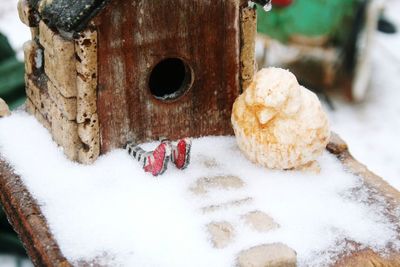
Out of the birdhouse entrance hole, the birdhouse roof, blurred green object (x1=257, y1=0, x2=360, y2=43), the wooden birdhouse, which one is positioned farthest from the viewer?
blurred green object (x1=257, y1=0, x2=360, y2=43)

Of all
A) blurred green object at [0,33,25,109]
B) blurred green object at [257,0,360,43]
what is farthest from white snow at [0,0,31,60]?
blurred green object at [257,0,360,43]

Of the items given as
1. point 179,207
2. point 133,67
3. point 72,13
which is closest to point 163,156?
point 179,207

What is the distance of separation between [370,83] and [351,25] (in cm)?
79

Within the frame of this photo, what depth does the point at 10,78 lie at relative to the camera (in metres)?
4.09

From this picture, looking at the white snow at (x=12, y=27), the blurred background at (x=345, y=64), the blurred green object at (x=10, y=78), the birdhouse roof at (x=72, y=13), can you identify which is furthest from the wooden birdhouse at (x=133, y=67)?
the white snow at (x=12, y=27)

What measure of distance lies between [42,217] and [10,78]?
2.05 m

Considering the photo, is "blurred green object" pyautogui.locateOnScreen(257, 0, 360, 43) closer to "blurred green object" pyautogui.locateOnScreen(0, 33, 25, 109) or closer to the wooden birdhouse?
"blurred green object" pyautogui.locateOnScreen(0, 33, 25, 109)

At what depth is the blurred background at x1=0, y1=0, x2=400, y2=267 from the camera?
554 cm

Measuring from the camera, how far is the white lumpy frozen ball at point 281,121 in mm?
2406

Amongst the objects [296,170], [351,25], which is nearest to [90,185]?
[296,170]

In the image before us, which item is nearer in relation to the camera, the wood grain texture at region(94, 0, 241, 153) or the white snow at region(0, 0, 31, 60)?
the wood grain texture at region(94, 0, 241, 153)

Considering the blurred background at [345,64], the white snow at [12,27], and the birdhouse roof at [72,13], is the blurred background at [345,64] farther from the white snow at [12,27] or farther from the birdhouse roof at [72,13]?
the birdhouse roof at [72,13]

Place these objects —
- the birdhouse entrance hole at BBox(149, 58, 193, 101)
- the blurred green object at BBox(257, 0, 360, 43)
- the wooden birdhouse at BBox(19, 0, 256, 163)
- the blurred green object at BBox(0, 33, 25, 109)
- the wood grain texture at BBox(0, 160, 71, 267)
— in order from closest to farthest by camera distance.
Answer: the wood grain texture at BBox(0, 160, 71, 267) → the wooden birdhouse at BBox(19, 0, 256, 163) → the birdhouse entrance hole at BBox(149, 58, 193, 101) → the blurred green object at BBox(0, 33, 25, 109) → the blurred green object at BBox(257, 0, 360, 43)

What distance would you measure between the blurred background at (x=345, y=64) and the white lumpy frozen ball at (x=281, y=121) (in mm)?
2662
